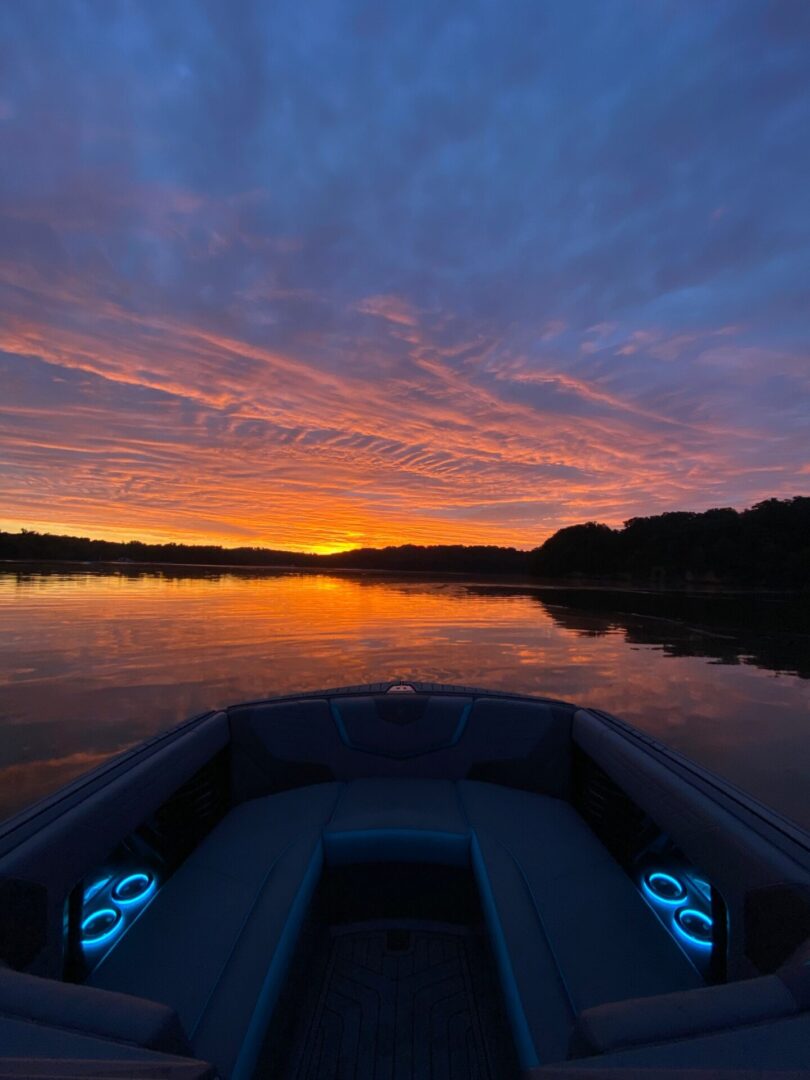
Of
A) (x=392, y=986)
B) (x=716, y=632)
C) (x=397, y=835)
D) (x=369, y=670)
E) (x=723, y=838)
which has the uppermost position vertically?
(x=723, y=838)

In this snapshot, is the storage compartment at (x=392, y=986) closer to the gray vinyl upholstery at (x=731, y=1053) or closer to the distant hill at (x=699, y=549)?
the gray vinyl upholstery at (x=731, y=1053)

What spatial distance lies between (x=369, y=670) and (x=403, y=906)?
8290 mm

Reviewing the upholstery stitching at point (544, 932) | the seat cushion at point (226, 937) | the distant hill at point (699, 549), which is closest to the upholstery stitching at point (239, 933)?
the seat cushion at point (226, 937)

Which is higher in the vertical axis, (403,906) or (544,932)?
(544,932)

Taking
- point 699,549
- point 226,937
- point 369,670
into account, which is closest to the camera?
point 226,937

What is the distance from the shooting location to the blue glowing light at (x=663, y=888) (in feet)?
9.06

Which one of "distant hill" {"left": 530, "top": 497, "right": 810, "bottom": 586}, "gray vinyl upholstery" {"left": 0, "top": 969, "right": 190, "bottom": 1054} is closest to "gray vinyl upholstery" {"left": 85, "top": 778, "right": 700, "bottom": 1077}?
"gray vinyl upholstery" {"left": 0, "top": 969, "right": 190, "bottom": 1054}

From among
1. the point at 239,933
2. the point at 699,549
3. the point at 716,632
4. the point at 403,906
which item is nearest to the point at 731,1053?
the point at 239,933

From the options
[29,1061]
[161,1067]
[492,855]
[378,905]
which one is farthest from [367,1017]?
[29,1061]

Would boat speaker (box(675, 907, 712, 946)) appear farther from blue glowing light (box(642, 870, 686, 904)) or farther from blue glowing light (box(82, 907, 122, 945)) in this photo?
blue glowing light (box(82, 907, 122, 945))

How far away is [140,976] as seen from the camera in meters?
2.21

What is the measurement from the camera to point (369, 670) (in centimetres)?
1141

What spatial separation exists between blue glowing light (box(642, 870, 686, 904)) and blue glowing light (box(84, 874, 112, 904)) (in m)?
2.76

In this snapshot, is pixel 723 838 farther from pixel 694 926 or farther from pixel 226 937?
pixel 226 937
